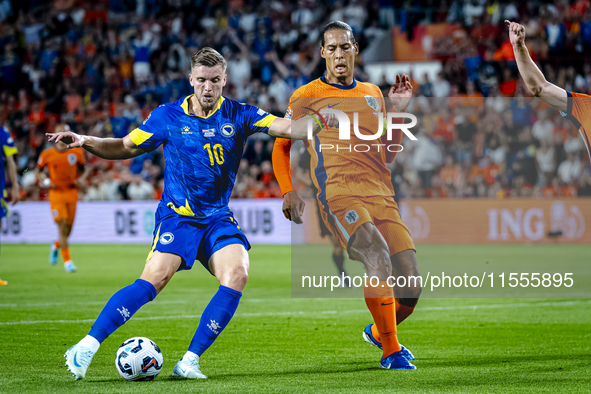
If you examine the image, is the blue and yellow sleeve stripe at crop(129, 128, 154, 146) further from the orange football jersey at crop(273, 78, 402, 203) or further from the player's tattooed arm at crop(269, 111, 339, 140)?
the orange football jersey at crop(273, 78, 402, 203)

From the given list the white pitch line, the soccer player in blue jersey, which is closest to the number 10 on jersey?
the soccer player in blue jersey

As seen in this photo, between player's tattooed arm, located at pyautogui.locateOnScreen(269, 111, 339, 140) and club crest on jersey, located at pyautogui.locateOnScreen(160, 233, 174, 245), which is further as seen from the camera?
player's tattooed arm, located at pyautogui.locateOnScreen(269, 111, 339, 140)

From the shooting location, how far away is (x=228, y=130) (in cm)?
528

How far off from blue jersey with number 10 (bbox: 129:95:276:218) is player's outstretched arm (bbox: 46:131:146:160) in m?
0.06

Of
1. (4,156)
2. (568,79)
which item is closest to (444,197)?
(568,79)

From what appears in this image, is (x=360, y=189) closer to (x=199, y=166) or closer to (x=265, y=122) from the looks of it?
(x=265, y=122)

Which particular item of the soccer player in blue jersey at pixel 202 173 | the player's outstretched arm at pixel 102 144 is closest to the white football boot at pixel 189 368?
the soccer player in blue jersey at pixel 202 173

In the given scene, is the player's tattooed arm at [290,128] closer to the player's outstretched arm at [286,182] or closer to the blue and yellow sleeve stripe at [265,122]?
the blue and yellow sleeve stripe at [265,122]

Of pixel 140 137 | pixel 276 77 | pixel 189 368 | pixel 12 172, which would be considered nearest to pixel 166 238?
pixel 140 137

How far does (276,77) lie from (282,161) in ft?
50.8

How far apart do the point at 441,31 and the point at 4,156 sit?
43.2ft

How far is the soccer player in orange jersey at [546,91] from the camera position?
5.18 m

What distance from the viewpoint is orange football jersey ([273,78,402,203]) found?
5832mm

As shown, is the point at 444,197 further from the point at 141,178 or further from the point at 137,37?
the point at 137,37
